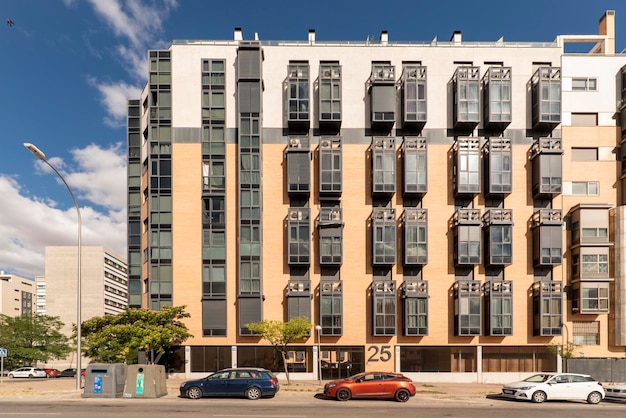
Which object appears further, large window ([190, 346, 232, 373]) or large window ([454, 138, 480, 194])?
large window ([454, 138, 480, 194])

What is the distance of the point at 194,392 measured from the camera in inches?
781

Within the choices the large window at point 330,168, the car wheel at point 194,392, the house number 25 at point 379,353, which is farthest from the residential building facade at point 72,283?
the car wheel at point 194,392

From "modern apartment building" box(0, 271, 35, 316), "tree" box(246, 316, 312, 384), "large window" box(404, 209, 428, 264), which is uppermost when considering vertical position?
"large window" box(404, 209, 428, 264)

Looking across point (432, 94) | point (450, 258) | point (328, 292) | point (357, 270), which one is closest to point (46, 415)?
point (328, 292)

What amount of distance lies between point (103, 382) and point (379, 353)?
1980 centimetres

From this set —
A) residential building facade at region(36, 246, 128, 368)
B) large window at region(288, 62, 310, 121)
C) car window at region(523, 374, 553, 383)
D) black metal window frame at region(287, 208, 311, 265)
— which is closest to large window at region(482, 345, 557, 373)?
car window at region(523, 374, 553, 383)

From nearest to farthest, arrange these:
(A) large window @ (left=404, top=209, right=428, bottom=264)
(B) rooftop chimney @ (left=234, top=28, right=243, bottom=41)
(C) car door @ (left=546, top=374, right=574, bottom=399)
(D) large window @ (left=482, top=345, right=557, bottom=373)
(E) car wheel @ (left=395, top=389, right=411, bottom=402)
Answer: (E) car wheel @ (left=395, top=389, right=411, bottom=402), (C) car door @ (left=546, top=374, right=574, bottom=399), (A) large window @ (left=404, top=209, right=428, bottom=264), (D) large window @ (left=482, top=345, right=557, bottom=373), (B) rooftop chimney @ (left=234, top=28, right=243, bottom=41)

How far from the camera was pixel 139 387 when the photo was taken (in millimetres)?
19906

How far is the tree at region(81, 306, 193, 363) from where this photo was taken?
26000 mm

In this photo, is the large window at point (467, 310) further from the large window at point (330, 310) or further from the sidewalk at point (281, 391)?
the large window at point (330, 310)

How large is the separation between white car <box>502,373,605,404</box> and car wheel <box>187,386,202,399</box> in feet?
54.5

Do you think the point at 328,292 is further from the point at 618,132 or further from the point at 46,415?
the point at 618,132

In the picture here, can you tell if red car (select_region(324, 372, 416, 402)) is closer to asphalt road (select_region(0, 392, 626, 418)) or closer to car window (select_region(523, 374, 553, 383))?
asphalt road (select_region(0, 392, 626, 418))

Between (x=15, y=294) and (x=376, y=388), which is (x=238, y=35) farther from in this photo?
(x=15, y=294)
